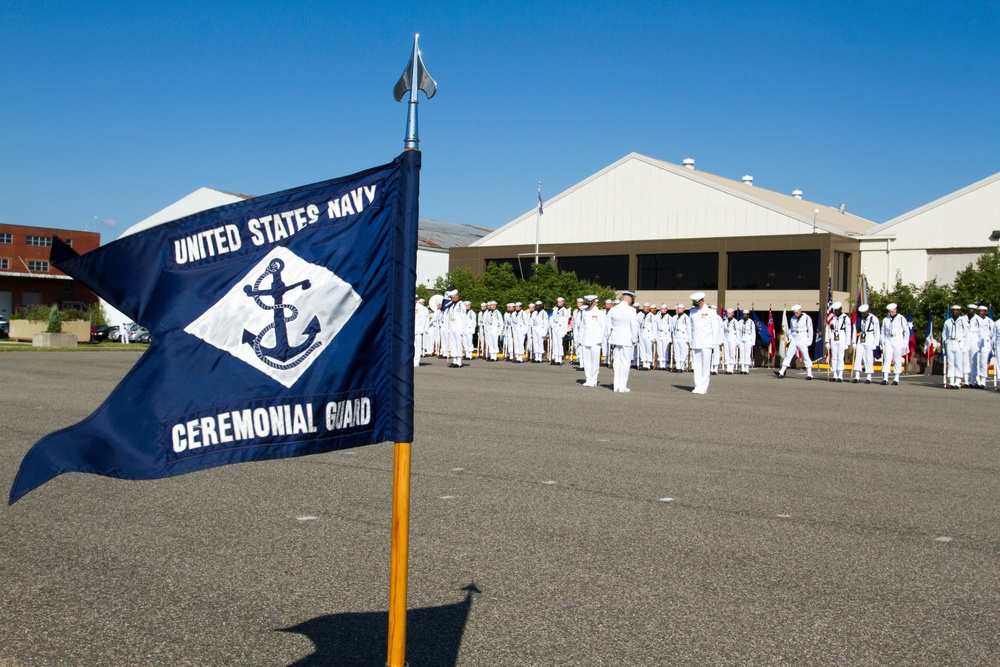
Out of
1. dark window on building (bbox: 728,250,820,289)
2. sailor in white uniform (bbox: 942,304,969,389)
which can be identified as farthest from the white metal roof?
sailor in white uniform (bbox: 942,304,969,389)

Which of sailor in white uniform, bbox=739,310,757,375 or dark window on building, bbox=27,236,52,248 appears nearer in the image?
sailor in white uniform, bbox=739,310,757,375

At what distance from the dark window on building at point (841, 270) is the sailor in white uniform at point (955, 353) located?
21.0 meters

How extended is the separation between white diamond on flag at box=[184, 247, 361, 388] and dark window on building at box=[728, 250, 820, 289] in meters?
44.5

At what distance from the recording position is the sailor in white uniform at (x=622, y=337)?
19.8m

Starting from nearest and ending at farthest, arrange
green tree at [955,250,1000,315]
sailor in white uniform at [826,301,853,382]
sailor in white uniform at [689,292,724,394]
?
sailor in white uniform at [689,292,724,394], sailor in white uniform at [826,301,853,382], green tree at [955,250,1000,315]

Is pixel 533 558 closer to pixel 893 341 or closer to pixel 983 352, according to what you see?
pixel 893 341

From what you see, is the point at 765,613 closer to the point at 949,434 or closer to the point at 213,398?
the point at 213,398

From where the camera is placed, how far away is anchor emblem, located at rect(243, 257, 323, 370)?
12.0 feet

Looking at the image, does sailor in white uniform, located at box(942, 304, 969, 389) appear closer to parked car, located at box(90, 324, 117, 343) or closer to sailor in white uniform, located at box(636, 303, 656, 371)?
sailor in white uniform, located at box(636, 303, 656, 371)

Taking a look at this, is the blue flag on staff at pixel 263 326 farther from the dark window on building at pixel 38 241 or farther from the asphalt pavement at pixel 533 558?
the dark window on building at pixel 38 241

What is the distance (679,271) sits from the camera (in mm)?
50719

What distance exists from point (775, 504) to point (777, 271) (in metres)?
41.2

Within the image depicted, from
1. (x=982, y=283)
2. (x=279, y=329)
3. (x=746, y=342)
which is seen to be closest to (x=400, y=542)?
(x=279, y=329)

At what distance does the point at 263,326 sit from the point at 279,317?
0.07 m
